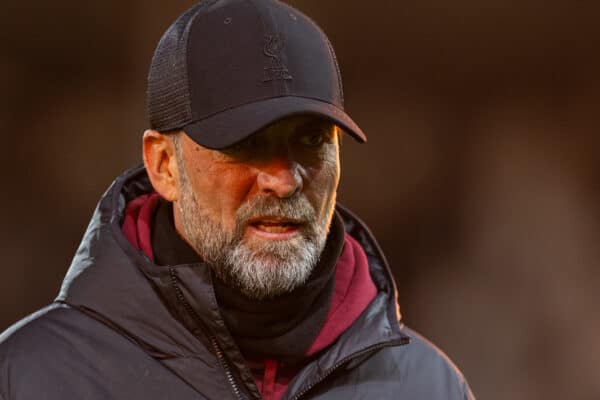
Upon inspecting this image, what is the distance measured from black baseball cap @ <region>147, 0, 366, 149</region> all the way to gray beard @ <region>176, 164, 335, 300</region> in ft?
0.38

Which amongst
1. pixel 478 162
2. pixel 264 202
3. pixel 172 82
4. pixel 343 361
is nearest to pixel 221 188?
pixel 264 202

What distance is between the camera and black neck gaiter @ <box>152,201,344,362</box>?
4.46 feet

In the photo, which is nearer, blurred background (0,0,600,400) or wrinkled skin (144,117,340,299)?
wrinkled skin (144,117,340,299)

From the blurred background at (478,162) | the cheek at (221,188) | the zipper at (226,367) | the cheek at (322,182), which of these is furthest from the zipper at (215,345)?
the blurred background at (478,162)

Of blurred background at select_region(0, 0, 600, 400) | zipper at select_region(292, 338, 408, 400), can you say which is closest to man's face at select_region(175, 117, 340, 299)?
zipper at select_region(292, 338, 408, 400)

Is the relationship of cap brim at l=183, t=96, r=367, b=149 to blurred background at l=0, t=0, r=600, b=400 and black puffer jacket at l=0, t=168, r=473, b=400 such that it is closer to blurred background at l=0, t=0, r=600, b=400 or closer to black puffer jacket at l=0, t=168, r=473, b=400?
black puffer jacket at l=0, t=168, r=473, b=400

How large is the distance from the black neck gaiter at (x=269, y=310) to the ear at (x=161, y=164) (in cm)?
4

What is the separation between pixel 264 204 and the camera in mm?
1325

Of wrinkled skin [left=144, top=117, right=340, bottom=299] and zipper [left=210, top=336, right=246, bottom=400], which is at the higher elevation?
wrinkled skin [left=144, top=117, right=340, bottom=299]

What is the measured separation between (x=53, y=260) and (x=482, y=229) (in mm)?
1346

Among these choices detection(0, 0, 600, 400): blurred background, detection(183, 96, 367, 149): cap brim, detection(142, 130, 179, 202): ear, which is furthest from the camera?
detection(0, 0, 600, 400): blurred background

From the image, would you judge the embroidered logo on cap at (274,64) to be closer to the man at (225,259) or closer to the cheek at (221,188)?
the man at (225,259)

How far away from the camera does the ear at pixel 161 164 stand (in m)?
1.44

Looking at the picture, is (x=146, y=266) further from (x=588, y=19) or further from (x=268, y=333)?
(x=588, y=19)
